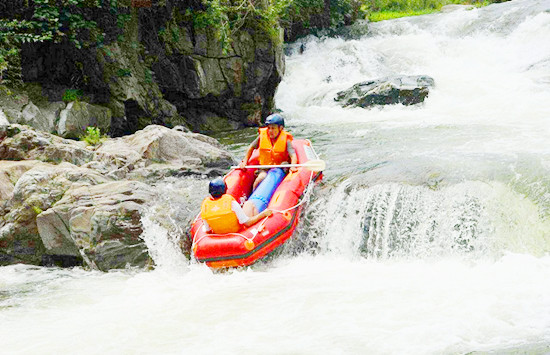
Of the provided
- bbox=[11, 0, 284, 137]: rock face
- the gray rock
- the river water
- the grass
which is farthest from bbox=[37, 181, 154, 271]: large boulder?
the grass

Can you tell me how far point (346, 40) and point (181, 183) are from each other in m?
13.1

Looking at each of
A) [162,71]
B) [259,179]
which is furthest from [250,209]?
[162,71]

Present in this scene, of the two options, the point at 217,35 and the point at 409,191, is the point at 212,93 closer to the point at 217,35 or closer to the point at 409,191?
the point at 217,35

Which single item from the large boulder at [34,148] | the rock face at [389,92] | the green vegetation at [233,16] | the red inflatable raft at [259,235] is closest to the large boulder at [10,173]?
the large boulder at [34,148]

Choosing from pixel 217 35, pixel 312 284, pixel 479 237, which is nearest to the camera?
pixel 312 284

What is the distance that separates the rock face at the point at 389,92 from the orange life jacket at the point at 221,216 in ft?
26.7

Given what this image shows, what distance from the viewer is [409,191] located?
257 inches

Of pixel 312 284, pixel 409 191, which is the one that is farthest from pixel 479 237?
pixel 312 284

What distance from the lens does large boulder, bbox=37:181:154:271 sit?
6.50 metres

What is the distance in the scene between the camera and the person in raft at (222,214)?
6.18m

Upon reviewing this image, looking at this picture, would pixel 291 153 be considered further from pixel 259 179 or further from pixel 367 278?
pixel 367 278

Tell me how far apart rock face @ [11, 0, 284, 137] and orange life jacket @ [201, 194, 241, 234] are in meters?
5.48

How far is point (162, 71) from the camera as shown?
13.2m

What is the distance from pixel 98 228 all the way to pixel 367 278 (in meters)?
2.91
